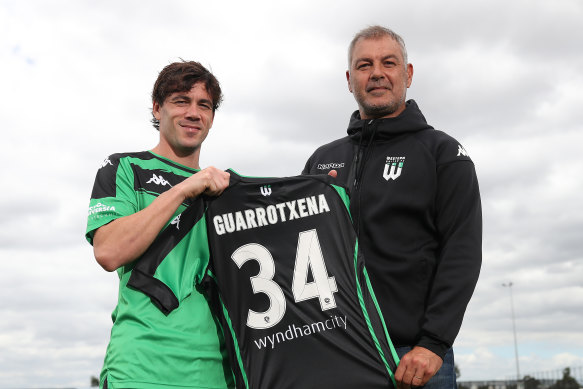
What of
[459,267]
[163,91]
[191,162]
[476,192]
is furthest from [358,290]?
[163,91]

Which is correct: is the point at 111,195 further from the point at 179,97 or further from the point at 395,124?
the point at 395,124

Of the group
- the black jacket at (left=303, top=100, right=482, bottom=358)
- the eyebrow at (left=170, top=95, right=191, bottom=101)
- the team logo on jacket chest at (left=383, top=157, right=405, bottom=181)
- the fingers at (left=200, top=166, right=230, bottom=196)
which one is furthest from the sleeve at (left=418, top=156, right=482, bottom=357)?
the eyebrow at (left=170, top=95, right=191, bottom=101)

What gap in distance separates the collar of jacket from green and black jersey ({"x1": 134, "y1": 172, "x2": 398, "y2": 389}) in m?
0.69

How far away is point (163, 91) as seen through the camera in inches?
180

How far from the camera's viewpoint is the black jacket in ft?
13.9

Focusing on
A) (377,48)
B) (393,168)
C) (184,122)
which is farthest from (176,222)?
(377,48)

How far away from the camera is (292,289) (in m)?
4.22

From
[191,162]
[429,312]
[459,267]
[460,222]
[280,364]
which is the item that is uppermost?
[191,162]

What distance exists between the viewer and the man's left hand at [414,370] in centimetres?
396

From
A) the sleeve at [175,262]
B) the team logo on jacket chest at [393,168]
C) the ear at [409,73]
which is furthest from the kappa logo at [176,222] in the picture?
the ear at [409,73]

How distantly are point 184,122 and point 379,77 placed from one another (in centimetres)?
152

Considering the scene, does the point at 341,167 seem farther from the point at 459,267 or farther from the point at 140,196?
the point at 140,196

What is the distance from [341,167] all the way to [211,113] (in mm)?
1094

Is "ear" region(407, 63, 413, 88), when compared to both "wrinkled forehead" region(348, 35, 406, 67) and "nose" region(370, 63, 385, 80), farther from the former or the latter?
"nose" region(370, 63, 385, 80)
